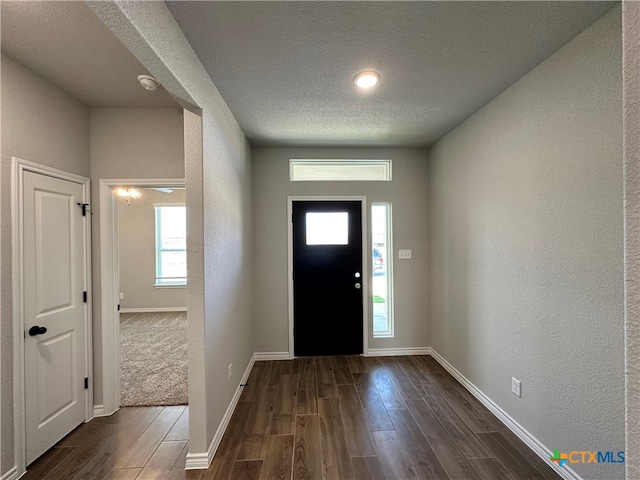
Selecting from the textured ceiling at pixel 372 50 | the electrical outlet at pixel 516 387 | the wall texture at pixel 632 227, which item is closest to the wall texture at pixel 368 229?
the textured ceiling at pixel 372 50

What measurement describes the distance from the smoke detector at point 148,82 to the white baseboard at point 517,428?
3.58 m

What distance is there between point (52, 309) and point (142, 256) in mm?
4011

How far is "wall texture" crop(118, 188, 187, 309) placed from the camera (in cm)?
544

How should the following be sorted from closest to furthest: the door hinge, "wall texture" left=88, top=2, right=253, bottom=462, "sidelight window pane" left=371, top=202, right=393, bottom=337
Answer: "wall texture" left=88, top=2, right=253, bottom=462 → the door hinge → "sidelight window pane" left=371, top=202, right=393, bottom=337

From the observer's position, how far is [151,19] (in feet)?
3.84

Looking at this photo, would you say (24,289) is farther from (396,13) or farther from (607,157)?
(607,157)

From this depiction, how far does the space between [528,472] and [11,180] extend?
3.65 meters

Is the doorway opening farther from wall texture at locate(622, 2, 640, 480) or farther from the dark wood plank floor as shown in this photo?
wall texture at locate(622, 2, 640, 480)

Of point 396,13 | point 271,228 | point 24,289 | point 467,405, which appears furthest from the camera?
point 271,228

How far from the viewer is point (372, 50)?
1.58 metres

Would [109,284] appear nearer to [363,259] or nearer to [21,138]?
[21,138]

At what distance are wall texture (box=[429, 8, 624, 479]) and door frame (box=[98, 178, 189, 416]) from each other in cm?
260

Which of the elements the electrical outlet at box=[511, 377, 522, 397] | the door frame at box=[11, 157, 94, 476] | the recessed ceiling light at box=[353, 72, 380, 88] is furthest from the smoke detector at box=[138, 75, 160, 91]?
the electrical outlet at box=[511, 377, 522, 397]

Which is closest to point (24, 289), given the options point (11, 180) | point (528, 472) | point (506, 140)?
point (11, 180)
